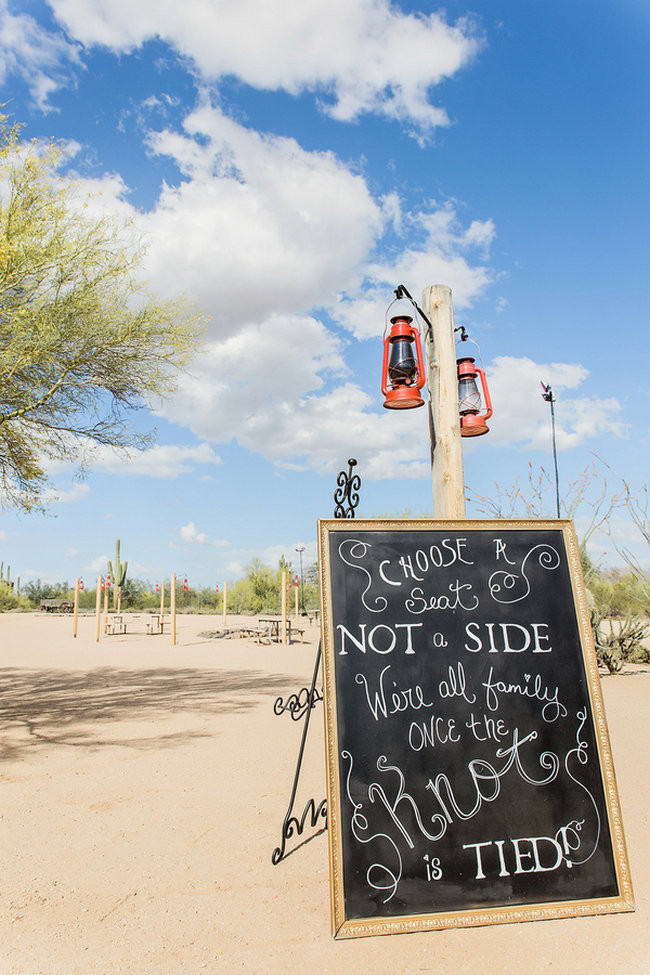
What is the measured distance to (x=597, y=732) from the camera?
9.12ft

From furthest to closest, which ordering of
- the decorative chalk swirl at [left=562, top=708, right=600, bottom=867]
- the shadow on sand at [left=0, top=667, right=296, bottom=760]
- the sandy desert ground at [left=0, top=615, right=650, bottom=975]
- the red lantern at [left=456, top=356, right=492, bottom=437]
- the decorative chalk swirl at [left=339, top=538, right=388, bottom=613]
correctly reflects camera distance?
the shadow on sand at [left=0, top=667, right=296, bottom=760] → the red lantern at [left=456, top=356, right=492, bottom=437] → the decorative chalk swirl at [left=339, top=538, right=388, bottom=613] → the decorative chalk swirl at [left=562, top=708, right=600, bottom=867] → the sandy desert ground at [left=0, top=615, right=650, bottom=975]

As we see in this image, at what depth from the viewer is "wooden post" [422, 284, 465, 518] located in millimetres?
3928

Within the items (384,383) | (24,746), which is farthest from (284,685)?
(384,383)

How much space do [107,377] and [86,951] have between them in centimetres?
740

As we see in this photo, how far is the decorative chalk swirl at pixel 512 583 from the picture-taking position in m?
2.98

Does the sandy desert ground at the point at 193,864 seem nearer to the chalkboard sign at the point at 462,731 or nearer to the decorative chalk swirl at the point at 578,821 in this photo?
the chalkboard sign at the point at 462,731

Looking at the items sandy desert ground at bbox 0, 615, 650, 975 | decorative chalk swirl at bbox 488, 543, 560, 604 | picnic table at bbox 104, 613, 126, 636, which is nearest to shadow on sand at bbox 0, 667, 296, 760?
sandy desert ground at bbox 0, 615, 650, 975

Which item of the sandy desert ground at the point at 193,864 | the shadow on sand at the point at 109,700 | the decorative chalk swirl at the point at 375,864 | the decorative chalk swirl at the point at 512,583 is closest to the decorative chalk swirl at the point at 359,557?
the decorative chalk swirl at the point at 512,583

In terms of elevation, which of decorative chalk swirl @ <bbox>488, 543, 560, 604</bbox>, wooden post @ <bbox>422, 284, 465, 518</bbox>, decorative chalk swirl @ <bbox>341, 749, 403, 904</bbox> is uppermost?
wooden post @ <bbox>422, 284, 465, 518</bbox>

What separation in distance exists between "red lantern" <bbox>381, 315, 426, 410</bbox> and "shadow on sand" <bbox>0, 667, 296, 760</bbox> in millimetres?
4170

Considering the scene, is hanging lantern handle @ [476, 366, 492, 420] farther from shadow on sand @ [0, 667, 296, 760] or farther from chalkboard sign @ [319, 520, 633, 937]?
shadow on sand @ [0, 667, 296, 760]

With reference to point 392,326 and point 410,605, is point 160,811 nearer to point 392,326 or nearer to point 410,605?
point 410,605

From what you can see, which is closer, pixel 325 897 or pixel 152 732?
pixel 325 897

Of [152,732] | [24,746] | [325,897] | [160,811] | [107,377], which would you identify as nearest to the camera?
[325,897]
